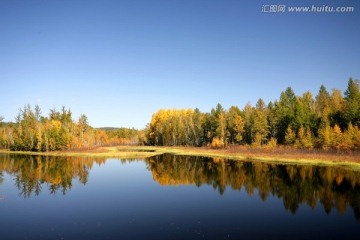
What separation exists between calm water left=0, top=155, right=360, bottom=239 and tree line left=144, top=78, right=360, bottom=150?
27138mm

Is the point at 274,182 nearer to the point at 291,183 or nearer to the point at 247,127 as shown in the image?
the point at 291,183

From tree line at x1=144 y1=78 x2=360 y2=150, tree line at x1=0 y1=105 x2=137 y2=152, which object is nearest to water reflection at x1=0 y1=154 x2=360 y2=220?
tree line at x1=144 y1=78 x2=360 y2=150

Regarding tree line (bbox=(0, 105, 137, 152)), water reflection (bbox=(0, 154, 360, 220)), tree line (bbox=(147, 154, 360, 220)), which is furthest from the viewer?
tree line (bbox=(0, 105, 137, 152))

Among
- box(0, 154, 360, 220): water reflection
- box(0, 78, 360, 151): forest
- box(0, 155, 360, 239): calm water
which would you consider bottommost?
box(0, 155, 360, 239): calm water

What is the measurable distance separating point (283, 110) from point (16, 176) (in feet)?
248

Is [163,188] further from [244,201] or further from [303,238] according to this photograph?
[303,238]

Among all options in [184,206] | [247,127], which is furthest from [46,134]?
[184,206]

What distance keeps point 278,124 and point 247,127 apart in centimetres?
1274

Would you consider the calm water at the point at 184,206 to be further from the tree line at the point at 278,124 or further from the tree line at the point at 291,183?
the tree line at the point at 278,124

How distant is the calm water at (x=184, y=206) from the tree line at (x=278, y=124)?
2714cm

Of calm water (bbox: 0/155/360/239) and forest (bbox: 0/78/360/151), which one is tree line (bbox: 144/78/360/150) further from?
calm water (bbox: 0/155/360/239)

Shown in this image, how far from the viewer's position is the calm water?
69.2 feet

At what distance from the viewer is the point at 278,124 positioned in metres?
93.6

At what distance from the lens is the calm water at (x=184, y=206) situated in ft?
69.2
